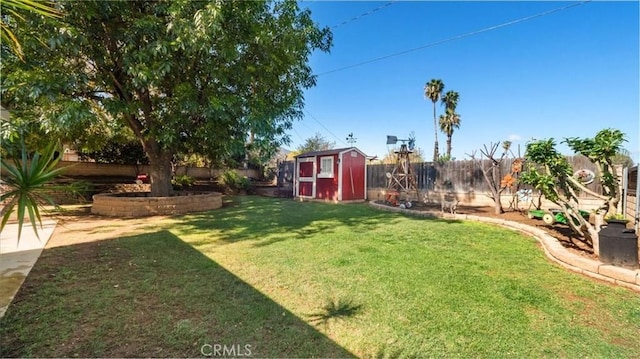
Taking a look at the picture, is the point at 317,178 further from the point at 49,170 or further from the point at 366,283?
the point at 49,170

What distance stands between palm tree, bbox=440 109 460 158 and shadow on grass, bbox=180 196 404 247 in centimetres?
1807

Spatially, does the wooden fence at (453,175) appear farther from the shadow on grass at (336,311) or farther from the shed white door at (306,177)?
the shadow on grass at (336,311)

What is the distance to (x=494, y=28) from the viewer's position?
8.26m

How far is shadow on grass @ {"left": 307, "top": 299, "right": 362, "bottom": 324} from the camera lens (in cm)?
247

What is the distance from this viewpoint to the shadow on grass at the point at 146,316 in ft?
6.64

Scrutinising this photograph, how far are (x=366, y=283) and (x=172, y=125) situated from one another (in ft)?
18.9

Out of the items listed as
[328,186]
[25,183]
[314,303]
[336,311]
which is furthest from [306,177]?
[25,183]

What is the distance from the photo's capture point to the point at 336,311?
2.59 metres

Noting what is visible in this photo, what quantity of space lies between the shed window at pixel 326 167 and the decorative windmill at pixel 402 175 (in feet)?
8.07

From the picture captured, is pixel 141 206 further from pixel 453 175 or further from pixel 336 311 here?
pixel 453 175

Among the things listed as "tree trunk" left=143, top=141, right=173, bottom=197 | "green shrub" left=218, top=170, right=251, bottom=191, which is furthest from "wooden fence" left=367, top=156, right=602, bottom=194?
"tree trunk" left=143, top=141, right=173, bottom=197

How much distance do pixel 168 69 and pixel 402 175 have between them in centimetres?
767

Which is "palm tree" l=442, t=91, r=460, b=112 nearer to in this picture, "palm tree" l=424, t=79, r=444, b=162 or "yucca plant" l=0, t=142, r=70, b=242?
"palm tree" l=424, t=79, r=444, b=162

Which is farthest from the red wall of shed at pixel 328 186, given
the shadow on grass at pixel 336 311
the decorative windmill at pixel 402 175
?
the shadow on grass at pixel 336 311
